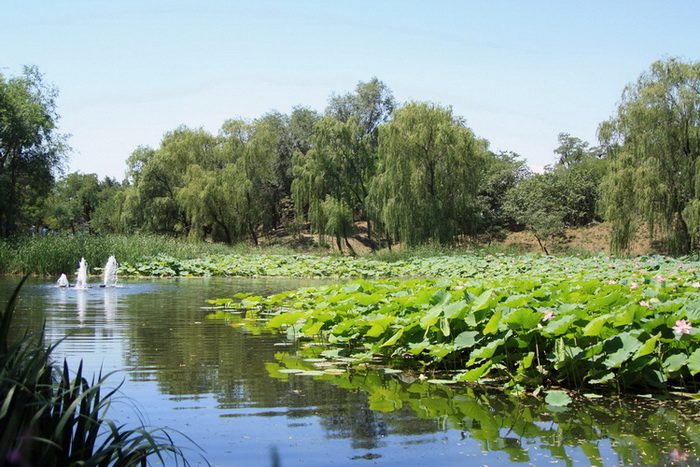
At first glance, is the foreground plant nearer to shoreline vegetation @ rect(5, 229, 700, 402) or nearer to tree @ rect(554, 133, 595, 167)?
shoreline vegetation @ rect(5, 229, 700, 402)

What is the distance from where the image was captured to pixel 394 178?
26484mm

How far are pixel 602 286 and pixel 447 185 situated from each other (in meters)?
20.4

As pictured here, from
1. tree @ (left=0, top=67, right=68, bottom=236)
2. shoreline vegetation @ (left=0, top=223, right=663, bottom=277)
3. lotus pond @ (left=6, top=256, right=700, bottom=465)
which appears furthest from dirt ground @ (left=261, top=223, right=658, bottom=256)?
lotus pond @ (left=6, top=256, right=700, bottom=465)

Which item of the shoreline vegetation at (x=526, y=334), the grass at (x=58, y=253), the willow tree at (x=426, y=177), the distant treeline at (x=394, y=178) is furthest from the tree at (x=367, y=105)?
the shoreline vegetation at (x=526, y=334)

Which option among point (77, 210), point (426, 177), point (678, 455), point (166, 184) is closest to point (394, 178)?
point (426, 177)

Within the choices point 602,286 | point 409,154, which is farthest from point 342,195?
point 602,286

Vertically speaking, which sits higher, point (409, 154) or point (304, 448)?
point (409, 154)

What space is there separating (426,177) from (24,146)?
1668 centimetres

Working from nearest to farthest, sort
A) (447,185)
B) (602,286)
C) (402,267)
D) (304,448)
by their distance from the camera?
(304,448), (602,286), (402,267), (447,185)

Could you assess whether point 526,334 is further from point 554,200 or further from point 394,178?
point 554,200

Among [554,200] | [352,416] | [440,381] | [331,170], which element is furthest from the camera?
[554,200]

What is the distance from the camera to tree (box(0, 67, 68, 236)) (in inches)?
1027

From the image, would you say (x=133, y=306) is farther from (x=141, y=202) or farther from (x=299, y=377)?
(x=141, y=202)

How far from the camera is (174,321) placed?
8.26m
